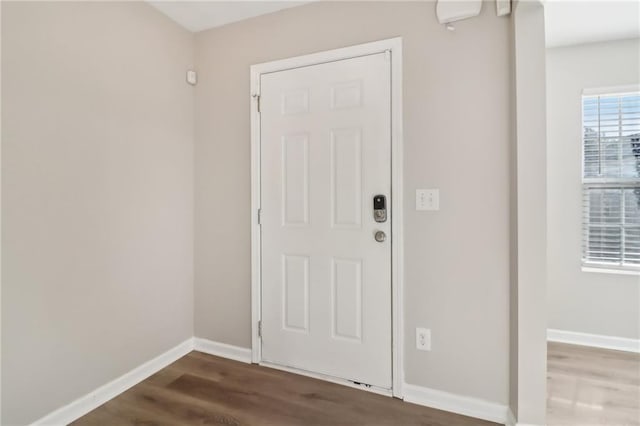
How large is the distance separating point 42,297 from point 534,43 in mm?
2744

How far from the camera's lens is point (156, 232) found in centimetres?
219

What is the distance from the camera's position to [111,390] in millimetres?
1878

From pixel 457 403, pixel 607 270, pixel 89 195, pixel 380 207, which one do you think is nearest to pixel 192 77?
pixel 89 195

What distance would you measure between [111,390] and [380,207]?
1970 mm

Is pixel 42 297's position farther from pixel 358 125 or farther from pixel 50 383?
pixel 358 125

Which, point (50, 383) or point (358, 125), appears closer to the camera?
point (50, 383)

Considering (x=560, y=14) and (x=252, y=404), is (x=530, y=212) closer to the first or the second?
(x=560, y=14)

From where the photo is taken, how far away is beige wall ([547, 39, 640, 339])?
99.7 inches

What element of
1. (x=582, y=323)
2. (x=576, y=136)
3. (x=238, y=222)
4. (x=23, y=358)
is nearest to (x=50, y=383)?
(x=23, y=358)

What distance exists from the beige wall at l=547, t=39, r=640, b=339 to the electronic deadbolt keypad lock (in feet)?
6.01

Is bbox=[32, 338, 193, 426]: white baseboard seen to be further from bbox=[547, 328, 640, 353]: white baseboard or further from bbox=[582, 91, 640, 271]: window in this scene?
bbox=[582, 91, 640, 271]: window

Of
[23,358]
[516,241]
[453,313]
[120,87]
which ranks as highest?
[120,87]

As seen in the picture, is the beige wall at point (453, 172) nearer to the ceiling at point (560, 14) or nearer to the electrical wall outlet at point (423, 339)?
the electrical wall outlet at point (423, 339)

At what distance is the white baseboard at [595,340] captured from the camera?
2482 millimetres
